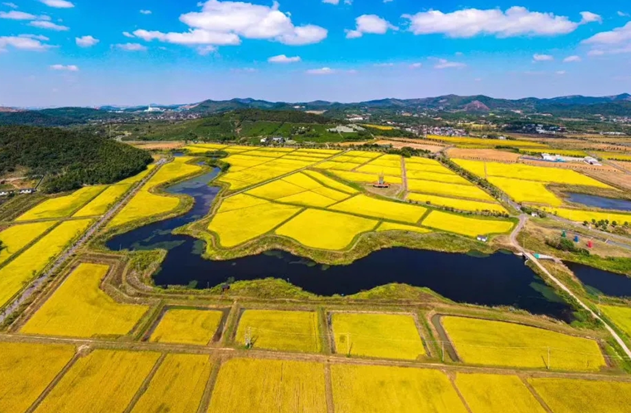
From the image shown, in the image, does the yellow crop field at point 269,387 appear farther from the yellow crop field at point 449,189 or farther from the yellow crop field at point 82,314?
the yellow crop field at point 449,189

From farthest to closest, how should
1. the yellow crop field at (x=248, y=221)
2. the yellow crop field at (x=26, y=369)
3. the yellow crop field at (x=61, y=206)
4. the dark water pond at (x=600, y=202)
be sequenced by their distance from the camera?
the dark water pond at (x=600, y=202) → the yellow crop field at (x=61, y=206) → the yellow crop field at (x=248, y=221) → the yellow crop field at (x=26, y=369)

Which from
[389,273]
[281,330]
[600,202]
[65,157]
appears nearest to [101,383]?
[281,330]

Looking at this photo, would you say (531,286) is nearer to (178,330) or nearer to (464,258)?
(464,258)

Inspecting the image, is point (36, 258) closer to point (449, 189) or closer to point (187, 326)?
point (187, 326)

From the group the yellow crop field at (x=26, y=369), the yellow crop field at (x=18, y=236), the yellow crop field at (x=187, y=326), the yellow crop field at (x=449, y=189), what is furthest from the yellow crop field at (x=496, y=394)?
the yellow crop field at (x=18, y=236)

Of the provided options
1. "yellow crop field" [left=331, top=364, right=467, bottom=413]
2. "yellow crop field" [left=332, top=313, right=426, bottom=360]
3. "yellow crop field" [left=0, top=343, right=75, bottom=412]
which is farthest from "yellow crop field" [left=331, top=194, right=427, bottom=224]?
"yellow crop field" [left=0, top=343, right=75, bottom=412]

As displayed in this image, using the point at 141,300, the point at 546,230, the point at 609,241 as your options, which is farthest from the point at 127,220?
the point at 609,241
